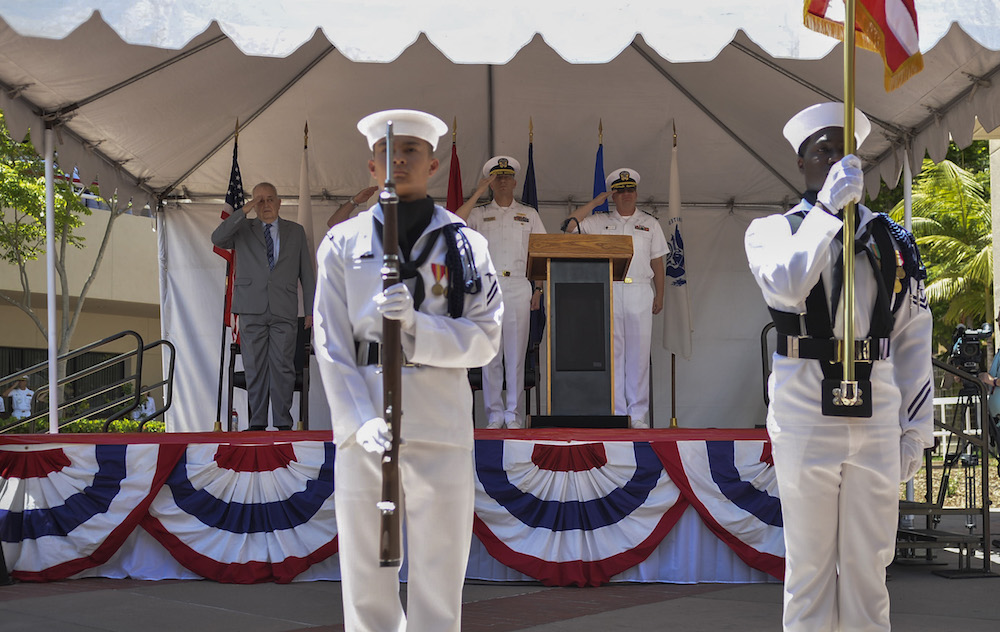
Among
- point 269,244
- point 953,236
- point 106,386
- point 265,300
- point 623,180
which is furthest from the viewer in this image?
point 953,236

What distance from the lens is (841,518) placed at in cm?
327

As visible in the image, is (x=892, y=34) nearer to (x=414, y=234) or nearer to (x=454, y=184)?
(x=414, y=234)

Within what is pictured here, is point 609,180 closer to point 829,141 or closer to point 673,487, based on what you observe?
point 673,487

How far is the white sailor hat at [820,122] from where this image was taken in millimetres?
3514

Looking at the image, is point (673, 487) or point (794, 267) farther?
point (673, 487)

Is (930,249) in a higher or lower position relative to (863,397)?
higher

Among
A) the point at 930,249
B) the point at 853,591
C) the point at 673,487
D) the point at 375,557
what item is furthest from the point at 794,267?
the point at 930,249

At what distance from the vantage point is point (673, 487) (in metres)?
6.31

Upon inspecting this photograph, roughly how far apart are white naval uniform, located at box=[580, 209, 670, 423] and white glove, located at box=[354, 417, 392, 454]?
5620mm

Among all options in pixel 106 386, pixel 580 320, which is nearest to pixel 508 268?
pixel 580 320

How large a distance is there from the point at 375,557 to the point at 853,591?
1.48m

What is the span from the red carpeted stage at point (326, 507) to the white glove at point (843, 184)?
3287mm

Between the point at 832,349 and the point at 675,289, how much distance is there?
629 cm

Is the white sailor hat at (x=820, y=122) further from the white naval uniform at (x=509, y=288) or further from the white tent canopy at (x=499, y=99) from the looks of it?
the white naval uniform at (x=509, y=288)
